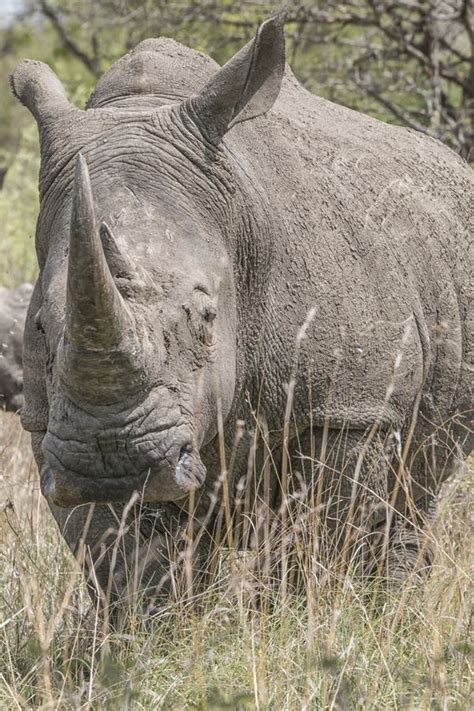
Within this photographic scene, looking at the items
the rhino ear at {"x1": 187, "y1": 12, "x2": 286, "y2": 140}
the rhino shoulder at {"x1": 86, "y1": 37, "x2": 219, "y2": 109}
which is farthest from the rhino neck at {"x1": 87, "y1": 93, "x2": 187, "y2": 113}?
the rhino ear at {"x1": 187, "y1": 12, "x2": 286, "y2": 140}

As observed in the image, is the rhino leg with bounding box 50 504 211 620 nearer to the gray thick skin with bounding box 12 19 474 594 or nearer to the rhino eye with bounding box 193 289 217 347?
the gray thick skin with bounding box 12 19 474 594

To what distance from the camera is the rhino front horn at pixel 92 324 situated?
11.4ft

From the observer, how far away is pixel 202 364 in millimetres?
4023

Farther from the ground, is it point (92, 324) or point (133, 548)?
point (92, 324)

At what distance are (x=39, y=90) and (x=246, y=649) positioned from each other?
2024 millimetres

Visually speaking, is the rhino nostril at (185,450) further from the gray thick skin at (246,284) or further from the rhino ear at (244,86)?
the rhino ear at (244,86)

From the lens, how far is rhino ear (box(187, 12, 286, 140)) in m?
4.25

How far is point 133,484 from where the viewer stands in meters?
3.72

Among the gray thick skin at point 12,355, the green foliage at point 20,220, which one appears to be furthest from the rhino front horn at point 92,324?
the green foliage at point 20,220

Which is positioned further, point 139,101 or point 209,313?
point 139,101

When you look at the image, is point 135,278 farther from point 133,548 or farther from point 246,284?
point 133,548

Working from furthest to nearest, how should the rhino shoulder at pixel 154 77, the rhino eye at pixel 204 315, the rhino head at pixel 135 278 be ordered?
the rhino shoulder at pixel 154 77, the rhino eye at pixel 204 315, the rhino head at pixel 135 278

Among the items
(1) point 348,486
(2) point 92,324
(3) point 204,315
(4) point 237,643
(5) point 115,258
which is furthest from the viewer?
(1) point 348,486

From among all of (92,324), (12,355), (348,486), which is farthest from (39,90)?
(12,355)
